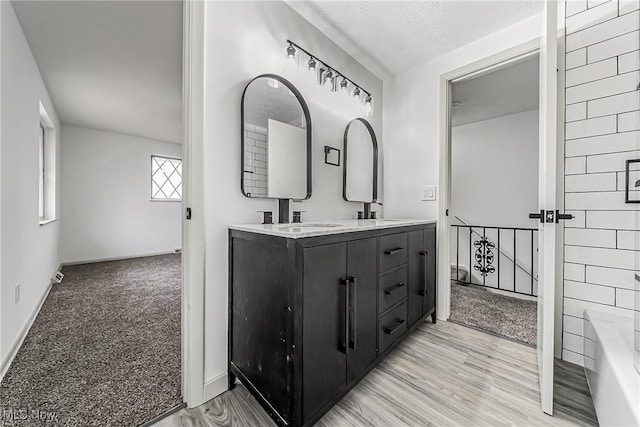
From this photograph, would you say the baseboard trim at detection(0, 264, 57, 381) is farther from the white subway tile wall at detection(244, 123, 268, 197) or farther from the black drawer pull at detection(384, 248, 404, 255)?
the black drawer pull at detection(384, 248, 404, 255)

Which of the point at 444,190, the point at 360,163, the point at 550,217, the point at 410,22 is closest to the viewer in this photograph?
the point at 550,217

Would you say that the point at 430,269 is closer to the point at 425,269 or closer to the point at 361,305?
the point at 425,269

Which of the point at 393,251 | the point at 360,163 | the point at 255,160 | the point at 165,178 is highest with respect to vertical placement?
the point at 165,178

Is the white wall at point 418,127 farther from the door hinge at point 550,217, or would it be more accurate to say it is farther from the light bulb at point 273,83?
the light bulb at point 273,83

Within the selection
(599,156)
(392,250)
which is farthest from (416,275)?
(599,156)

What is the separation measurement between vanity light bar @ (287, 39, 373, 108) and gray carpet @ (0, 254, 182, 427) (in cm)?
213

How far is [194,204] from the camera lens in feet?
4.11

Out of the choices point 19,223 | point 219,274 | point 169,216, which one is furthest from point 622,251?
point 169,216

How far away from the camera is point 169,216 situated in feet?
17.9

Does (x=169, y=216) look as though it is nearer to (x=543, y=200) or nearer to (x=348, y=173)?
(x=348, y=173)

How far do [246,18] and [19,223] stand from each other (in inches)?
90.1

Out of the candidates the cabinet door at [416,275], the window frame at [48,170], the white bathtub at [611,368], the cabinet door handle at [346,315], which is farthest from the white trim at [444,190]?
the window frame at [48,170]

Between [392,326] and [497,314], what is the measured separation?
1469 millimetres

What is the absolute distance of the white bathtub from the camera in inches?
33.8
